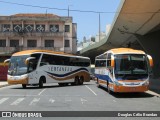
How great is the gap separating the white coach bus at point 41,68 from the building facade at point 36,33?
48.3 meters

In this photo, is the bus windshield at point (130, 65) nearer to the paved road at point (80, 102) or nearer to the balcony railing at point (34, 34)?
the paved road at point (80, 102)

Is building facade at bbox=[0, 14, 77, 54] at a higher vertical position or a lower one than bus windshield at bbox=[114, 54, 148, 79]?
higher

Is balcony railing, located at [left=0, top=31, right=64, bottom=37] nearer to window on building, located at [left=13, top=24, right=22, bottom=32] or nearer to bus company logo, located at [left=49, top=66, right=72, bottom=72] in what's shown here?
window on building, located at [left=13, top=24, right=22, bottom=32]

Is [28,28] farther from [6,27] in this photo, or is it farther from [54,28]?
[54,28]

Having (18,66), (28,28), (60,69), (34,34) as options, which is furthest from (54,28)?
(18,66)

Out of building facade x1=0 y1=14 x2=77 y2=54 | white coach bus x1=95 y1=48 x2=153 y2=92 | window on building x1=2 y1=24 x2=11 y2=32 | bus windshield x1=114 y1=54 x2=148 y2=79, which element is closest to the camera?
white coach bus x1=95 y1=48 x2=153 y2=92

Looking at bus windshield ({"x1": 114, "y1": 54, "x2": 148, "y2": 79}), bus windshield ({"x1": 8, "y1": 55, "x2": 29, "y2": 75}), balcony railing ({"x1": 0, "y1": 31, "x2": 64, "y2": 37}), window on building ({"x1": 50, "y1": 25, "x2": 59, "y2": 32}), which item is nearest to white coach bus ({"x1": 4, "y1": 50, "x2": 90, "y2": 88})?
bus windshield ({"x1": 8, "y1": 55, "x2": 29, "y2": 75})

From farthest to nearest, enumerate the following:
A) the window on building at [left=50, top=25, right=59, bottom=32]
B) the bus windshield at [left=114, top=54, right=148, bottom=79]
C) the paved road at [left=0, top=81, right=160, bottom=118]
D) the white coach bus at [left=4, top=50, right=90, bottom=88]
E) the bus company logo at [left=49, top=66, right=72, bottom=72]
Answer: the window on building at [left=50, top=25, right=59, bottom=32]
the bus company logo at [left=49, top=66, right=72, bottom=72]
the white coach bus at [left=4, top=50, right=90, bottom=88]
the bus windshield at [left=114, top=54, right=148, bottom=79]
the paved road at [left=0, top=81, right=160, bottom=118]

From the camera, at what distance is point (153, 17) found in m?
37.7

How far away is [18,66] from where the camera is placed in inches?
1316

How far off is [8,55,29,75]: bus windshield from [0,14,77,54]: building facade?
2108 inches

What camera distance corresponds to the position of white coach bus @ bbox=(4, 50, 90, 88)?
33.0m

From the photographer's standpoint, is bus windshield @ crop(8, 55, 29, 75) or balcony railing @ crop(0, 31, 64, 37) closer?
bus windshield @ crop(8, 55, 29, 75)

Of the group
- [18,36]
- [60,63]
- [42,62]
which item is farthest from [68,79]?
[18,36]
